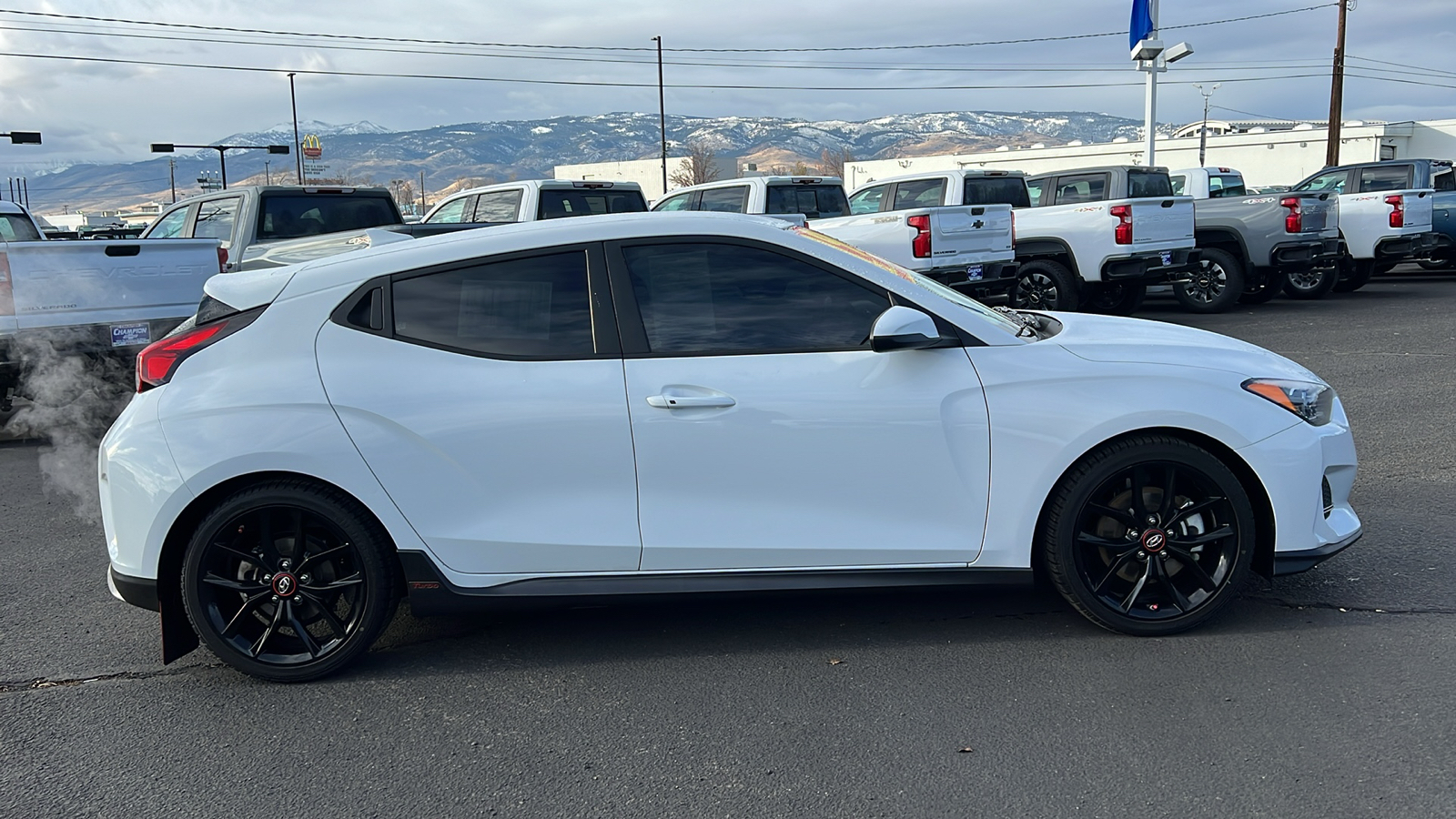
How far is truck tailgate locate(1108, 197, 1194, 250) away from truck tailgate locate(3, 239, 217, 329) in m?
10.2

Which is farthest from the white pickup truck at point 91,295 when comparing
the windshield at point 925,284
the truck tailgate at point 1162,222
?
the truck tailgate at point 1162,222

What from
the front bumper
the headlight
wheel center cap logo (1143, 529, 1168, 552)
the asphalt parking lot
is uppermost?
the headlight

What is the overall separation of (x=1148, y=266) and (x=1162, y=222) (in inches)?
21.9

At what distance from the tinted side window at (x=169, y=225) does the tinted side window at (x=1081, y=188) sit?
11179 mm

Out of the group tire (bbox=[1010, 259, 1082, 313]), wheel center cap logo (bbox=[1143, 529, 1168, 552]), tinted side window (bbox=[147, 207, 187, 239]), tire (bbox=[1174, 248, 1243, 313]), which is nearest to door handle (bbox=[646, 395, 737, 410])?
wheel center cap logo (bbox=[1143, 529, 1168, 552])

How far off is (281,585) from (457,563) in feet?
2.05

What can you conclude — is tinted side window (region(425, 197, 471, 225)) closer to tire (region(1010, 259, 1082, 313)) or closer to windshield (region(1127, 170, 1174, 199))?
tire (region(1010, 259, 1082, 313))

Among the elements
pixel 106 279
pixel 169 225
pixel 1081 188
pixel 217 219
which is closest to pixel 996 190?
pixel 1081 188

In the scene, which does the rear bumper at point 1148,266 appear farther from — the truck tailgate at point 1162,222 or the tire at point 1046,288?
the tire at point 1046,288

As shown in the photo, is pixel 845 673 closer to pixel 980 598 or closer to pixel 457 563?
pixel 980 598

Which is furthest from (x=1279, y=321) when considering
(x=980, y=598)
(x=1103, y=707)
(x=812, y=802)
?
(x=812, y=802)

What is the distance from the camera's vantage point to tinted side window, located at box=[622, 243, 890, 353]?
12.8 feet

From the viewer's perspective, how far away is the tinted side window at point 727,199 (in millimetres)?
14820

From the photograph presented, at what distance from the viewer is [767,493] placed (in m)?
3.86
